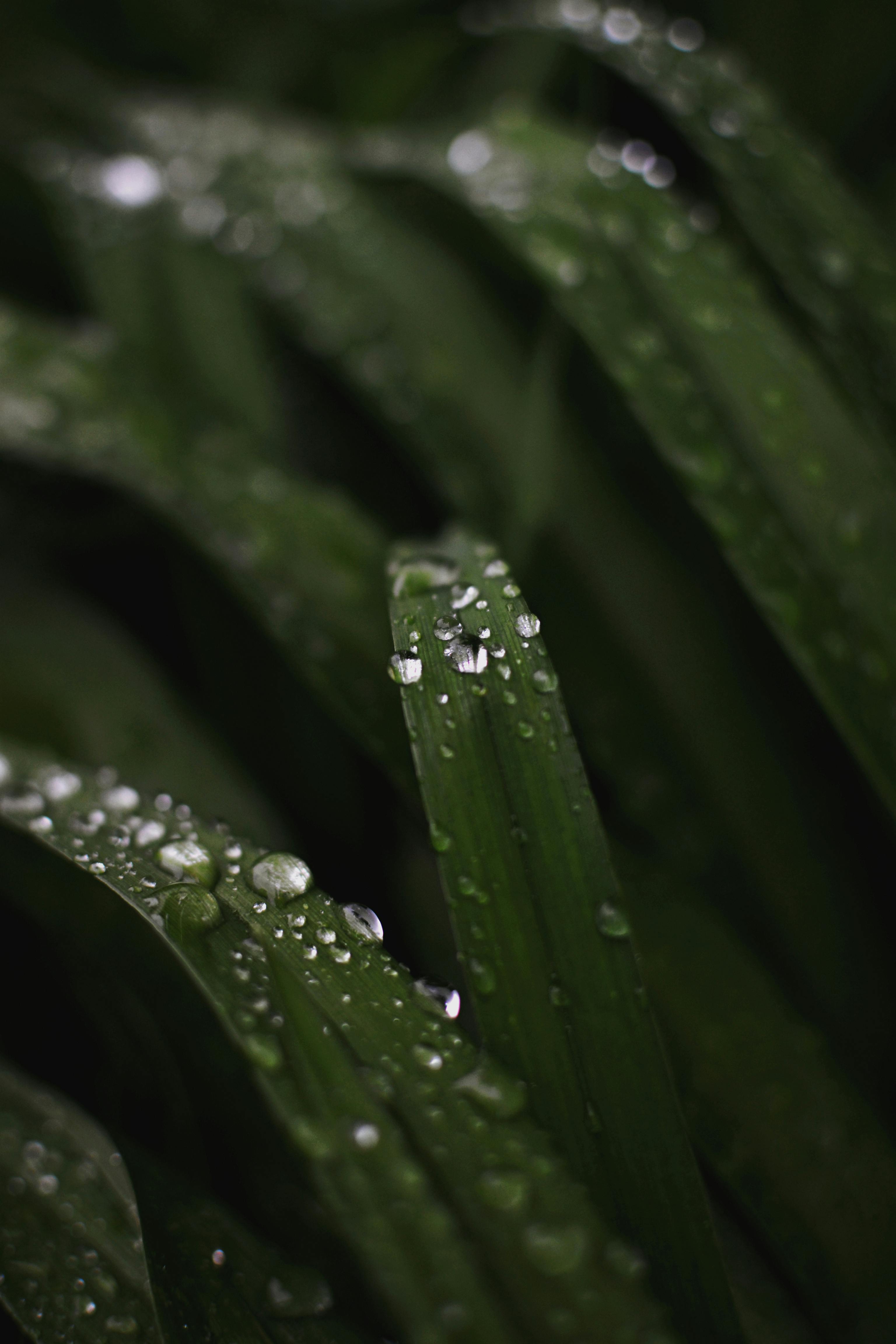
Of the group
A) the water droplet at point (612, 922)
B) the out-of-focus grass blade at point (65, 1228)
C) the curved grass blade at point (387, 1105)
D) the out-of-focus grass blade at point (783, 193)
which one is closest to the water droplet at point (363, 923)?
the curved grass blade at point (387, 1105)

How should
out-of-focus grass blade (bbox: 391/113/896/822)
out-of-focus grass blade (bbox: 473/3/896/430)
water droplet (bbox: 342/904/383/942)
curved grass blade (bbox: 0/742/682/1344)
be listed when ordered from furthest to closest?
out-of-focus grass blade (bbox: 473/3/896/430)
out-of-focus grass blade (bbox: 391/113/896/822)
water droplet (bbox: 342/904/383/942)
curved grass blade (bbox: 0/742/682/1344)

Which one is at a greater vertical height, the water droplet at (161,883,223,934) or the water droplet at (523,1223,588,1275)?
the water droplet at (161,883,223,934)

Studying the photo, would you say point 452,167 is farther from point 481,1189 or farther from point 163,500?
point 481,1189

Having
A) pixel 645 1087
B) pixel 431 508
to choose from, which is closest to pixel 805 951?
pixel 645 1087

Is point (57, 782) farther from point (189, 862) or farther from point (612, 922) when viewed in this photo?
point (612, 922)

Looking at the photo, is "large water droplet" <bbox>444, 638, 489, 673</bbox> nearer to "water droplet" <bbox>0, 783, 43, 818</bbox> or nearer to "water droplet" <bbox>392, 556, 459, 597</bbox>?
"water droplet" <bbox>392, 556, 459, 597</bbox>

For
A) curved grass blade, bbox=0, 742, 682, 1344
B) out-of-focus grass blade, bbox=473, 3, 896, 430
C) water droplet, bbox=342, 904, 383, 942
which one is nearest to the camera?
curved grass blade, bbox=0, 742, 682, 1344

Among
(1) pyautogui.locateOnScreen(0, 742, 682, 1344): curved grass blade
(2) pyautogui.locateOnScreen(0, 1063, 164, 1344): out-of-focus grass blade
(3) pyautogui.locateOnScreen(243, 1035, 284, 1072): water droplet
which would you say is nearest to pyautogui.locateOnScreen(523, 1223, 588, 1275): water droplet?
(1) pyautogui.locateOnScreen(0, 742, 682, 1344): curved grass blade
